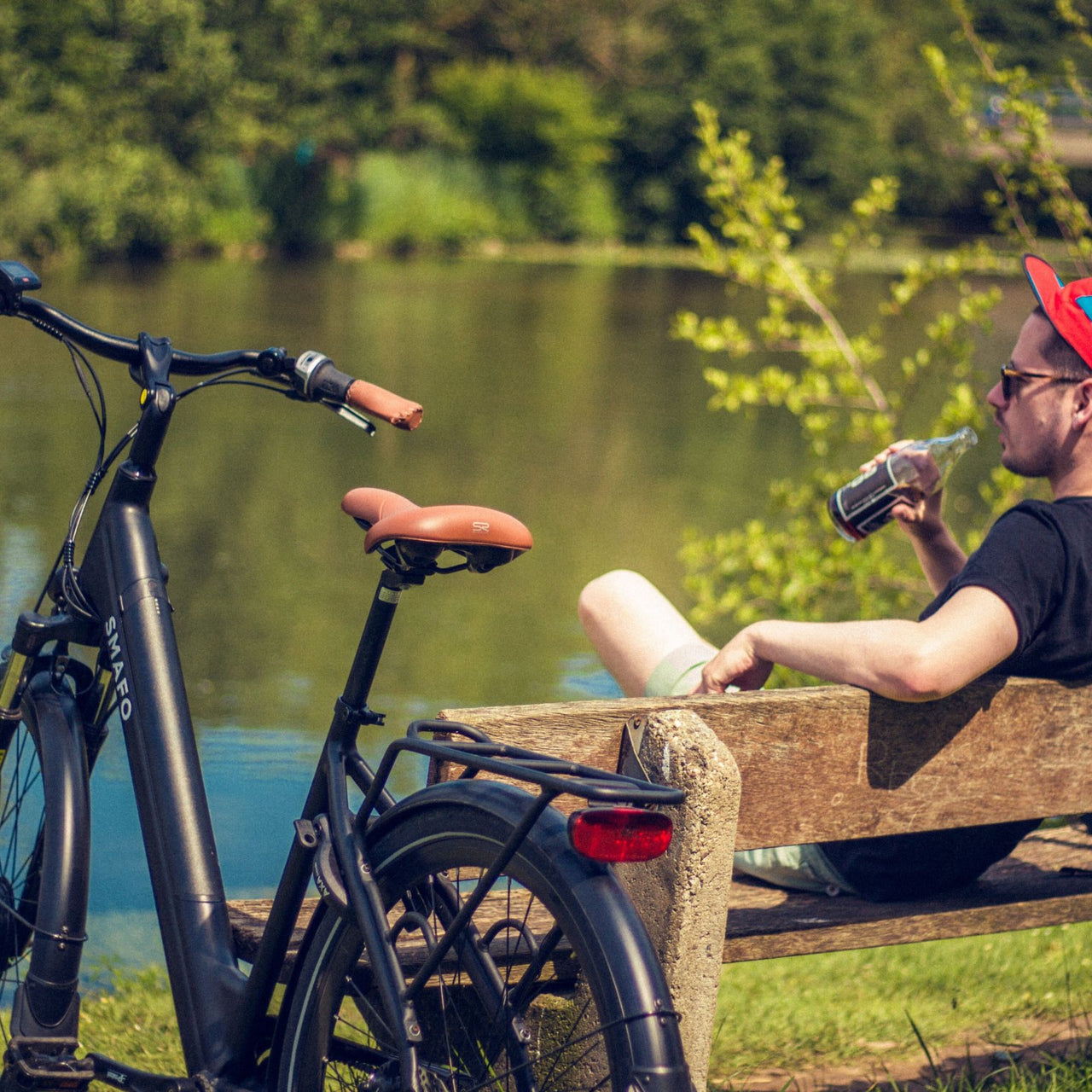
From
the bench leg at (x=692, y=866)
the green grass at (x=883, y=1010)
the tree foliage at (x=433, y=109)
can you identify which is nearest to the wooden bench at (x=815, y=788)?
the bench leg at (x=692, y=866)

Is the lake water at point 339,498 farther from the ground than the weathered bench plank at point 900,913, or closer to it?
farther from the ground

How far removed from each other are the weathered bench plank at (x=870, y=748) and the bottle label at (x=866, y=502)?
60cm

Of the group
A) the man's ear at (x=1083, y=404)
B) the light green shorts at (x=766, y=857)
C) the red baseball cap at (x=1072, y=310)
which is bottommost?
the light green shorts at (x=766, y=857)

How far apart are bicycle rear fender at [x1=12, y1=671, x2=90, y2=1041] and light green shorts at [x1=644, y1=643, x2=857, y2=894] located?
96 centimetres

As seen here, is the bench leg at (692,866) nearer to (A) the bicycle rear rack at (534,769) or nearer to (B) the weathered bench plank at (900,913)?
(A) the bicycle rear rack at (534,769)

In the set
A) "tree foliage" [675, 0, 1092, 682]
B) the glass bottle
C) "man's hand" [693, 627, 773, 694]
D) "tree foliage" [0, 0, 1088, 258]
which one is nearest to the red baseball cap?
the glass bottle

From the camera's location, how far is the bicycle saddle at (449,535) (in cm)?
200

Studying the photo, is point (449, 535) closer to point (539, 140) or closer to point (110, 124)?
point (110, 124)

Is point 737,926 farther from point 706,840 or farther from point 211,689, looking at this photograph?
point 211,689

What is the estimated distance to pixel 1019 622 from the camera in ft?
7.70

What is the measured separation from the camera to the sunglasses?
2.59 m

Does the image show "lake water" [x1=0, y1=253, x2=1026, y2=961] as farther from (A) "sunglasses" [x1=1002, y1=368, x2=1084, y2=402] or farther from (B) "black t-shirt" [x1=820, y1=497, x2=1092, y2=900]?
(A) "sunglasses" [x1=1002, y1=368, x2=1084, y2=402]

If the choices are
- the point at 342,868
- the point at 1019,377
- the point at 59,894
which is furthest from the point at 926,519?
the point at 59,894

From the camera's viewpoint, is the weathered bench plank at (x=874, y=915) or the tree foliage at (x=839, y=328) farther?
the tree foliage at (x=839, y=328)
